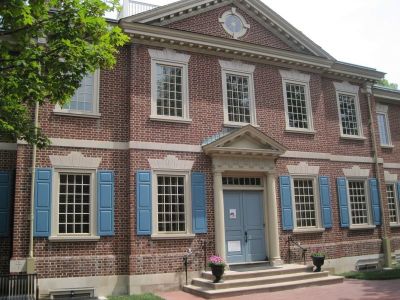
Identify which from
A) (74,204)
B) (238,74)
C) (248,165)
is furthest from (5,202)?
(238,74)

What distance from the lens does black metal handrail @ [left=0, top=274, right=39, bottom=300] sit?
9.89 metres

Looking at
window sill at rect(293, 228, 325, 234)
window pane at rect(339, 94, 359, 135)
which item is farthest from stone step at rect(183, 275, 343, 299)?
window pane at rect(339, 94, 359, 135)

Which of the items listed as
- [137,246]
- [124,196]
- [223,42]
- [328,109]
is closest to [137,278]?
[137,246]

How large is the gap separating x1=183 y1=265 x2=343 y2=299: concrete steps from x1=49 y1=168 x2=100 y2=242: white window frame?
3.07 meters

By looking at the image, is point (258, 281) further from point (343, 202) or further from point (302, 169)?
point (343, 202)

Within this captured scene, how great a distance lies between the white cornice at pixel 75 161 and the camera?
1162 cm

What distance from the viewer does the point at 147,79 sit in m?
12.9

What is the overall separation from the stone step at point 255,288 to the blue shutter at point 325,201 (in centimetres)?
259

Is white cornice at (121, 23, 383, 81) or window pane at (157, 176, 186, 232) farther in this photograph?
white cornice at (121, 23, 383, 81)

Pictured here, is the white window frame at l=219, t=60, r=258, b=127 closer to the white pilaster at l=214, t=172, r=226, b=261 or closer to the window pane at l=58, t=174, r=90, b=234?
the white pilaster at l=214, t=172, r=226, b=261

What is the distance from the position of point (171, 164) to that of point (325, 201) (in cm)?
593

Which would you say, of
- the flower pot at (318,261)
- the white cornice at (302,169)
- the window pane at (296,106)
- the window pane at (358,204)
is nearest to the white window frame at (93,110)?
the white cornice at (302,169)

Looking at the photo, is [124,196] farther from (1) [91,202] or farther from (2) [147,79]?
(2) [147,79]

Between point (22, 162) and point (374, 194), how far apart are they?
505 inches
